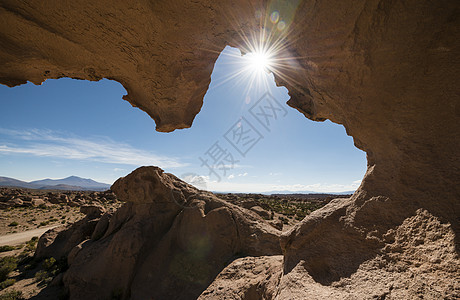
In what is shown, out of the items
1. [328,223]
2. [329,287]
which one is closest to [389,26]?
[328,223]

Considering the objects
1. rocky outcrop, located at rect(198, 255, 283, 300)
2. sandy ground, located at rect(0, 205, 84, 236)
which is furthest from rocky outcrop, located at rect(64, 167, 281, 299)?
sandy ground, located at rect(0, 205, 84, 236)

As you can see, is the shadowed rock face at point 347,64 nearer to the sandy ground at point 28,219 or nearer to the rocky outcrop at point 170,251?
the rocky outcrop at point 170,251

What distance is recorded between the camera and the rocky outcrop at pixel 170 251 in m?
5.82

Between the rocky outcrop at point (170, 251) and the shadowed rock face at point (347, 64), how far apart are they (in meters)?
2.84

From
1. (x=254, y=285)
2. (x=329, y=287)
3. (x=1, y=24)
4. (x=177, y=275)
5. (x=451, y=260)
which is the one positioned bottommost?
(x=177, y=275)

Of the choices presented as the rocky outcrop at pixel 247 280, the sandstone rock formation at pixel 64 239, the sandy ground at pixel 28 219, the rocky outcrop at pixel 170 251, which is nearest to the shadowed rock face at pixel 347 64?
the rocky outcrop at pixel 247 280

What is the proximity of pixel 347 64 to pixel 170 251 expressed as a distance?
7.22 metres

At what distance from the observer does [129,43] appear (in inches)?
183

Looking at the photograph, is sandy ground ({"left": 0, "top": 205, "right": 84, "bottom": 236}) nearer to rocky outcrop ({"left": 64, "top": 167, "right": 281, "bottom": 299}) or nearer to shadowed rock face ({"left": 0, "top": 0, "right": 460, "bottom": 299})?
rocky outcrop ({"left": 64, "top": 167, "right": 281, "bottom": 299})

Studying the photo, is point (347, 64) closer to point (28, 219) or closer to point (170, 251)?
point (170, 251)

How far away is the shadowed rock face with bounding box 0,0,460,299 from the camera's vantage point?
2525 millimetres

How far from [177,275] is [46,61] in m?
6.93

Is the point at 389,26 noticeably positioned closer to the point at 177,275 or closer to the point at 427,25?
the point at 427,25

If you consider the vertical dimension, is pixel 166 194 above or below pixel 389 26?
below
